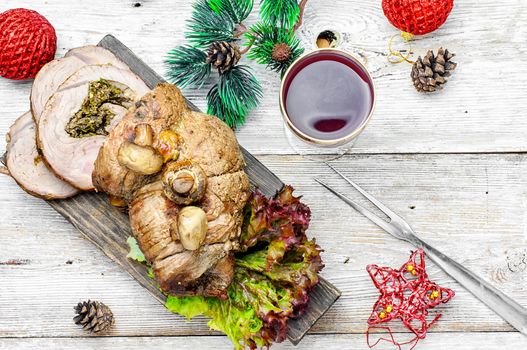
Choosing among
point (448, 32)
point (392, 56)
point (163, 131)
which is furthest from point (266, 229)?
point (448, 32)

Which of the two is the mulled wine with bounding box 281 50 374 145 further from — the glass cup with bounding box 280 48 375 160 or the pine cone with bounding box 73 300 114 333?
the pine cone with bounding box 73 300 114 333

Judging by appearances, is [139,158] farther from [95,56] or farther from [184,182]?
[95,56]

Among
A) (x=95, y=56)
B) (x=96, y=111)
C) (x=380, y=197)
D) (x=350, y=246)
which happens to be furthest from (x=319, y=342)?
(x=95, y=56)

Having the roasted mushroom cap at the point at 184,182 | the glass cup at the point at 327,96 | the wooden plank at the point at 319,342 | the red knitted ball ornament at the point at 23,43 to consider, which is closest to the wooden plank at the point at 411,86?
the red knitted ball ornament at the point at 23,43

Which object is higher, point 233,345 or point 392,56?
point 392,56

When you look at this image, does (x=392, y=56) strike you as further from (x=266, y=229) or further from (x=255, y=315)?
(x=255, y=315)

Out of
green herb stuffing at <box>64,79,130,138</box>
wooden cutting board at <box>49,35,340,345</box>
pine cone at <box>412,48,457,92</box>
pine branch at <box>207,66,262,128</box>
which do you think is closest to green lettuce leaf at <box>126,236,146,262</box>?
wooden cutting board at <box>49,35,340,345</box>
